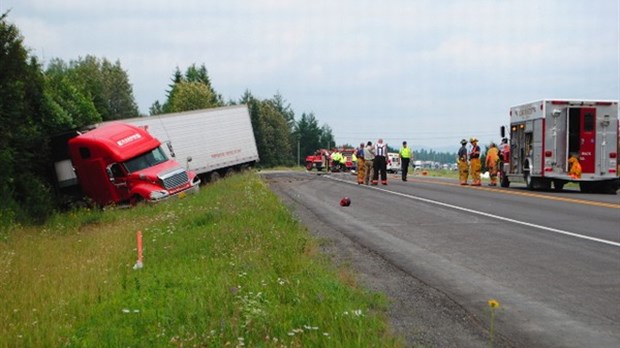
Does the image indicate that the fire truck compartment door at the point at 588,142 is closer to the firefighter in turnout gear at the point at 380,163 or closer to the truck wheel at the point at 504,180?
the truck wheel at the point at 504,180

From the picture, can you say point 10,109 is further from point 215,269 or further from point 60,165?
point 215,269

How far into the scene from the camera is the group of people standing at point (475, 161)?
97.6 feet

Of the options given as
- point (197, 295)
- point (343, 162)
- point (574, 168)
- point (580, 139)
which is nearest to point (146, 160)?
point (574, 168)

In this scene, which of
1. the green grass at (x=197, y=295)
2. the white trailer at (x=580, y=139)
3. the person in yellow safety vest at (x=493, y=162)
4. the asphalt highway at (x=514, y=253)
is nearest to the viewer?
the green grass at (x=197, y=295)

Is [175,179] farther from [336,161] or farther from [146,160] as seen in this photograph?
[336,161]

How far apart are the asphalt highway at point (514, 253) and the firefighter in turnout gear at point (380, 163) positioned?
855cm

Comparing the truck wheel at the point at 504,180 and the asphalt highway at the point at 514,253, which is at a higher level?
the truck wheel at the point at 504,180

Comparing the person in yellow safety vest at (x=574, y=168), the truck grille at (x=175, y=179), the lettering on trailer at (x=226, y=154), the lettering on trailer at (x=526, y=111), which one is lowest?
the truck grille at (x=175, y=179)

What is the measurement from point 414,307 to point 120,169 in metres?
20.9

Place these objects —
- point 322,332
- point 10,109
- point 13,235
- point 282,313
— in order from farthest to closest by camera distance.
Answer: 1. point 10,109
2. point 13,235
3. point 282,313
4. point 322,332

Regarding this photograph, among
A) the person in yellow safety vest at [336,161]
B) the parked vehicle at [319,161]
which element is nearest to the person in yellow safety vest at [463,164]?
the person in yellow safety vest at [336,161]

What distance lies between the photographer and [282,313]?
20.9ft

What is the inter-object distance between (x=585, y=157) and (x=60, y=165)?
776 inches

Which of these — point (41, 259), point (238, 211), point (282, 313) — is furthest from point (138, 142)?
point (282, 313)
